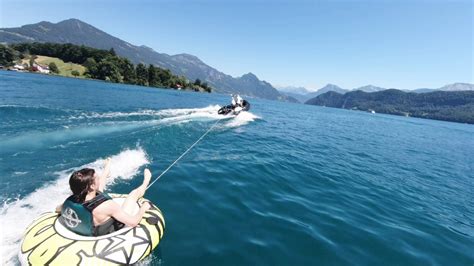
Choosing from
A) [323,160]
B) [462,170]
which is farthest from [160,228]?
[462,170]

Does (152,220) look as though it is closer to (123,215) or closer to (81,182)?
(123,215)

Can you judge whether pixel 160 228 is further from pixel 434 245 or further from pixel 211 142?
pixel 211 142

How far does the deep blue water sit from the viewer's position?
24.3 feet

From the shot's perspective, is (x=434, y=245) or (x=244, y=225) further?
(x=434, y=245)

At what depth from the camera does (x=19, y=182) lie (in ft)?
29.8

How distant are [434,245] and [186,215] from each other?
7931 millimetres

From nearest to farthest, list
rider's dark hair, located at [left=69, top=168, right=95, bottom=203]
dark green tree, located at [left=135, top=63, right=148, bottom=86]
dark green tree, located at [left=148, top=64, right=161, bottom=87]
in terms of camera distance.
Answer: rider's dark hair, located at [left=69, top=168, right=95, bottom=203] < dark green tree, located at [left=135, top=63, right=148, bottom=86] < dark green tree, located at [left=148, top=64, right=161, bottom=87]

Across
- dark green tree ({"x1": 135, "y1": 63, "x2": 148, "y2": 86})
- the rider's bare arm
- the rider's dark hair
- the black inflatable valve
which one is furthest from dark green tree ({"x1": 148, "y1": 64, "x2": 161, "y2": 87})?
the rider's dark hair

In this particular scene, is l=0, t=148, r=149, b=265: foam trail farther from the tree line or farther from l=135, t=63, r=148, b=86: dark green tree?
l=135, t=63, r=148, b=86: dark green tree

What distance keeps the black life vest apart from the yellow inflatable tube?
132 mm

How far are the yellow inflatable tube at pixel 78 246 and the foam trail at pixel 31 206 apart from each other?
62cm

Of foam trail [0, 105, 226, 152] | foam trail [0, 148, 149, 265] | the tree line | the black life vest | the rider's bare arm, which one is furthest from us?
the tree line

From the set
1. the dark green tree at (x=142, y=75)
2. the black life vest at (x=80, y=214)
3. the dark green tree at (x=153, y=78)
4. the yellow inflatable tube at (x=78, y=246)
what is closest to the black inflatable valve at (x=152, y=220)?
the yellow inflatable tube at (x=78, y=246)

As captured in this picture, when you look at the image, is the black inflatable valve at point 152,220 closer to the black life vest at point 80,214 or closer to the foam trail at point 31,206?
the black life vest at point 80,214
